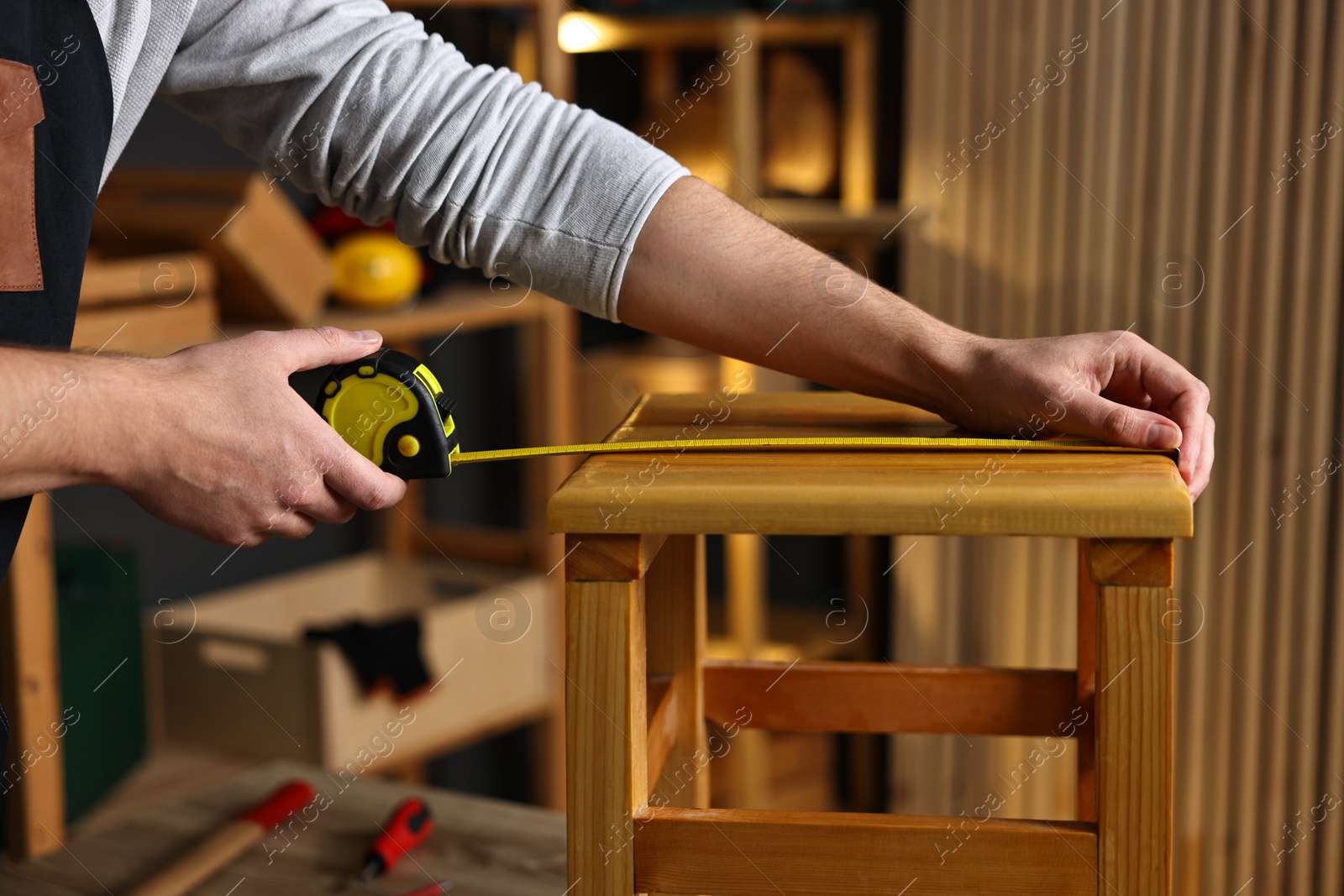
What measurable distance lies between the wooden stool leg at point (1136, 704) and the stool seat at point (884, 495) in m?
0.02

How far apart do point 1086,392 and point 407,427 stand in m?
0.42

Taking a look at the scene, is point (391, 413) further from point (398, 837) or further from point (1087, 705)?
point (1087, 705)

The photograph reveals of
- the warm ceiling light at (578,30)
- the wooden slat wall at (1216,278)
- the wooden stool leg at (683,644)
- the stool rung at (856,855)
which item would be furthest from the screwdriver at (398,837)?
the warm ceiling light at (578,30)

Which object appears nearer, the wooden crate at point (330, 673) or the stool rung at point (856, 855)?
the stool rung at point (856, 855)

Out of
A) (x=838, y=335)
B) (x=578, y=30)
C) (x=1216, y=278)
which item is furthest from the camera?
(x=578, y=30)

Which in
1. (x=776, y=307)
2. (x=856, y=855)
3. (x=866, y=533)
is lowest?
(x=856, y=855)

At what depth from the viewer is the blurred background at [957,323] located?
1712 millimetres

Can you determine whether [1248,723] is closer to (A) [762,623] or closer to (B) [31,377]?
(A) [762,623]

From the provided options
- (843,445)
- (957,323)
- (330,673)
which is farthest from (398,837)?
(957,323)

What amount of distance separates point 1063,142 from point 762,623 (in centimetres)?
109

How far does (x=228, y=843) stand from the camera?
1044 millimetres

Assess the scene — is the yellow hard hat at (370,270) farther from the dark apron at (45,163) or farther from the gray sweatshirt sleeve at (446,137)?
the dark apron at (45,163)

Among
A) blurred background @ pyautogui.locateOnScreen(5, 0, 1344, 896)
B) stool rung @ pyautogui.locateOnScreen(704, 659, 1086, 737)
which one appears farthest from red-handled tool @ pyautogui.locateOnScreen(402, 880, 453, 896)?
blurred background @ pyautogui.locateOnScreen(5, 0, 1344, 896)

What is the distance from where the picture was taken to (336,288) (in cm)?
191
